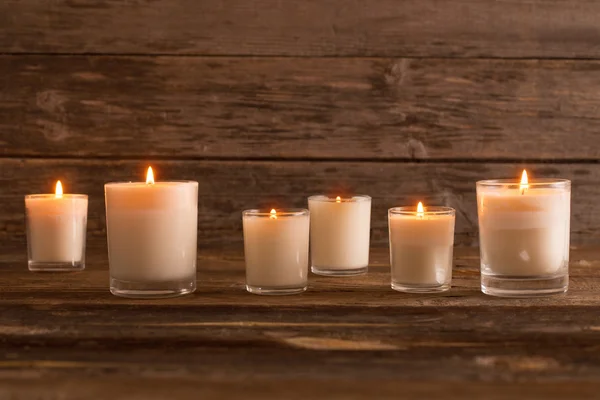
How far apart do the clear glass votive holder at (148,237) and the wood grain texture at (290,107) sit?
508 mm

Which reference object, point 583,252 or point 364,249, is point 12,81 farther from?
point 583,252

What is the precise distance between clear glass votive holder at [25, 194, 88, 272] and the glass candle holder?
37cm

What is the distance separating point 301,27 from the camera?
139 cm

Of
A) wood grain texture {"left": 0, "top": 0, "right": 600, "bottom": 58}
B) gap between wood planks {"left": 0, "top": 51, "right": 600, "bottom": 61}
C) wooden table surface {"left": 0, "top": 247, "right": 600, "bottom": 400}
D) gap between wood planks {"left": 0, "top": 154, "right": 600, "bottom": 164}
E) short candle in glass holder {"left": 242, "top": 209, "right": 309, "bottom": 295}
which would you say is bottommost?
wooden table surface {"left": 0, "top": 247, "right": 600, "bottom": 400}

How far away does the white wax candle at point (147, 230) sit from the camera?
2.92ft

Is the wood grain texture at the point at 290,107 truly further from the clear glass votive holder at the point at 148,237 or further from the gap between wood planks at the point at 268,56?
the clear glass votive holder at the point at 148,237

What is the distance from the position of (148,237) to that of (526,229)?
0.45 meters

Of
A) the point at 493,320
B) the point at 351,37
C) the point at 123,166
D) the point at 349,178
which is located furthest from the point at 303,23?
the point at 493,320

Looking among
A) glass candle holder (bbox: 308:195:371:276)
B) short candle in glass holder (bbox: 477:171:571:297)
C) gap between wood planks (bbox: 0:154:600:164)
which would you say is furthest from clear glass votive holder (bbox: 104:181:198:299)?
gap between wood planks (bbox: 0:154:600:164)

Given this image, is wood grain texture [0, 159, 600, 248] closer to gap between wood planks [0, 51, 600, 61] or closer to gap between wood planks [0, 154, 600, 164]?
gap between wood planks [0, 154, 600, 164]

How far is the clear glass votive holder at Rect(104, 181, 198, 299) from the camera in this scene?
2.92ft

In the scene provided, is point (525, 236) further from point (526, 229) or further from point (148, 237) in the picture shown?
point (148, 237)

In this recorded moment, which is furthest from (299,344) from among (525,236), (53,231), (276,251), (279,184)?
(279,184)

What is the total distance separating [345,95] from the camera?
1.39m
